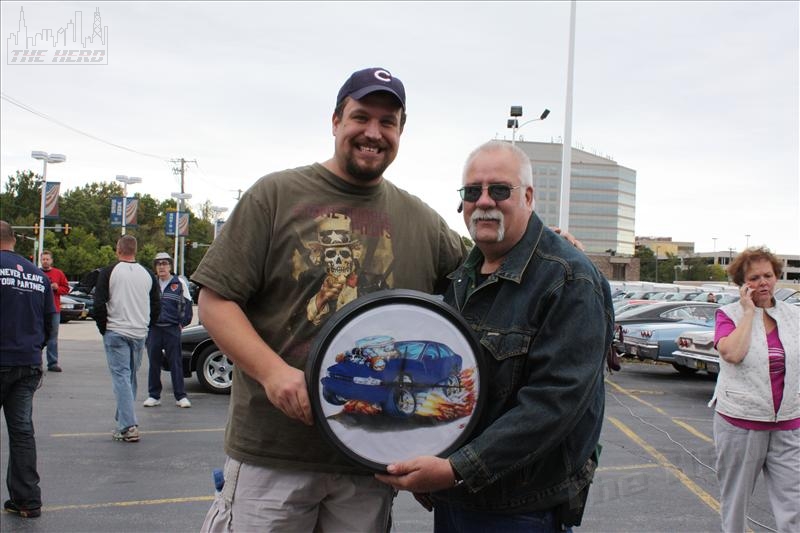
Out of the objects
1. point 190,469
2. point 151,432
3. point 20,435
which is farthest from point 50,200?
point 20,435

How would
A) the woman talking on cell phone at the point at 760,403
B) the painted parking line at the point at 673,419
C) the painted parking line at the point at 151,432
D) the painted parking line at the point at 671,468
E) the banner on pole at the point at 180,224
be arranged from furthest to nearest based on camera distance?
1. the banner on pole at the point at 180,224
2. the painted parking line at the point at 673,419
3. the painted parking line at the point at 151,432
4. the painted parking line at the point at 671,468
5. the woman talking on cell phone at the point at 760,403

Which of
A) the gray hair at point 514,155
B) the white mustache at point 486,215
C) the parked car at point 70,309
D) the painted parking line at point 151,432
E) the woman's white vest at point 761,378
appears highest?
the gray hair at point 514,155

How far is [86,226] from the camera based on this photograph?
7831 cm

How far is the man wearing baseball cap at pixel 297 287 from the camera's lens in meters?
2.11

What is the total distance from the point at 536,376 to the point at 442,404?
283mm

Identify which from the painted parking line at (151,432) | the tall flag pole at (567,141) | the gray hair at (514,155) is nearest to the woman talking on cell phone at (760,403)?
the gray hair at (514,155)

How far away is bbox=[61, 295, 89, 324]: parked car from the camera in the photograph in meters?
25.2

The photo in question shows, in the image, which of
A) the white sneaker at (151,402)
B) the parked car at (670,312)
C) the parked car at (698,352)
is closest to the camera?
the white sneaker at (151,402)

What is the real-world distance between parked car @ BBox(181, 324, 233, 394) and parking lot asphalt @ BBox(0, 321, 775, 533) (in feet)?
0.81

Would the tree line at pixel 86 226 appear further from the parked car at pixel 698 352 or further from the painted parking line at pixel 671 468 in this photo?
the painted parking line at pixel 671 468

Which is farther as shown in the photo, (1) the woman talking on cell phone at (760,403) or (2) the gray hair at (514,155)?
(1) the woman talking on cell phone at (760,403)

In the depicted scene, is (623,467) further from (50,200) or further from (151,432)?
(50,200)

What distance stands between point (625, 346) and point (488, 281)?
514 inches

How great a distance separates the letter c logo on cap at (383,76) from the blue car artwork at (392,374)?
0.85 m
